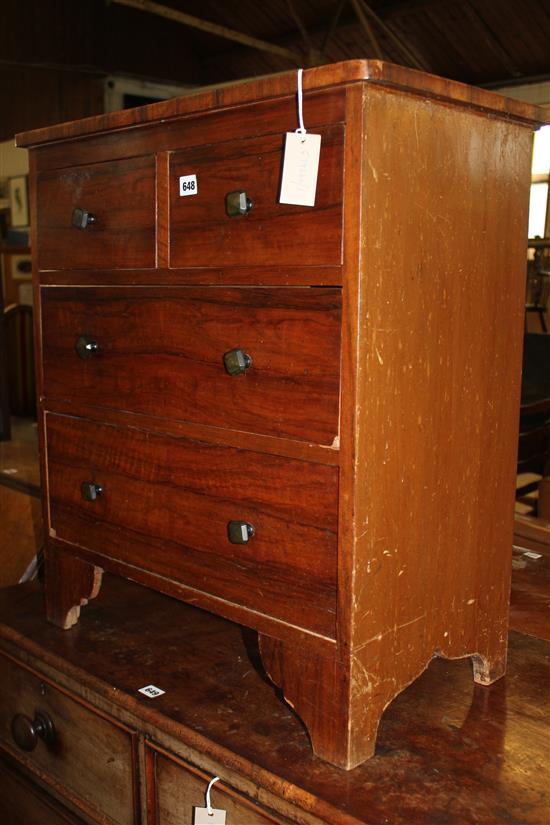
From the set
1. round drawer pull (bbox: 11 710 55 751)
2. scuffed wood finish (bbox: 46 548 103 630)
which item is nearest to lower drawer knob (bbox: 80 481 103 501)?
scuffed wood finish (bbox: 46 548 103 630)

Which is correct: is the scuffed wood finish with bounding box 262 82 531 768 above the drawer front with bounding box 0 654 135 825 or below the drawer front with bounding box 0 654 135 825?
above

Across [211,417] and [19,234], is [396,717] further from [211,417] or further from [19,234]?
[19,234]

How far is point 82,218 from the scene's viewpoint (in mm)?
1489

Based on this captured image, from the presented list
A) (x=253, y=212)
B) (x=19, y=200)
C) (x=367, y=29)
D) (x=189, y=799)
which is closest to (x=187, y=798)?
(x=189, y=799)

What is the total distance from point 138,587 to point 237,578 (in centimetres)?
72

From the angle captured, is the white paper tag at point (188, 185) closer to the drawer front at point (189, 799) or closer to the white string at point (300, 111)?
the white string at point (300, 111)

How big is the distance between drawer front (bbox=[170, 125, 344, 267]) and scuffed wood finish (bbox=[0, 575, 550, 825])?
0.72 m

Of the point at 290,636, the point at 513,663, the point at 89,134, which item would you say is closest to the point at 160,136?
the point at 89,134

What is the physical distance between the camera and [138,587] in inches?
78.0

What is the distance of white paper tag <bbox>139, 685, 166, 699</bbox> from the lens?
1.43 m

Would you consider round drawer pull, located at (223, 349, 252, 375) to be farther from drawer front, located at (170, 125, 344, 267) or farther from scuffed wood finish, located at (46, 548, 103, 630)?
scuffed wood finish, located at (46, 548, 103, 630)

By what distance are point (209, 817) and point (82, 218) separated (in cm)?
101

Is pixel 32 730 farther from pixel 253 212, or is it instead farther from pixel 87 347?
pixel 253 212

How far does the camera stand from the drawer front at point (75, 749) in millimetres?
1449
